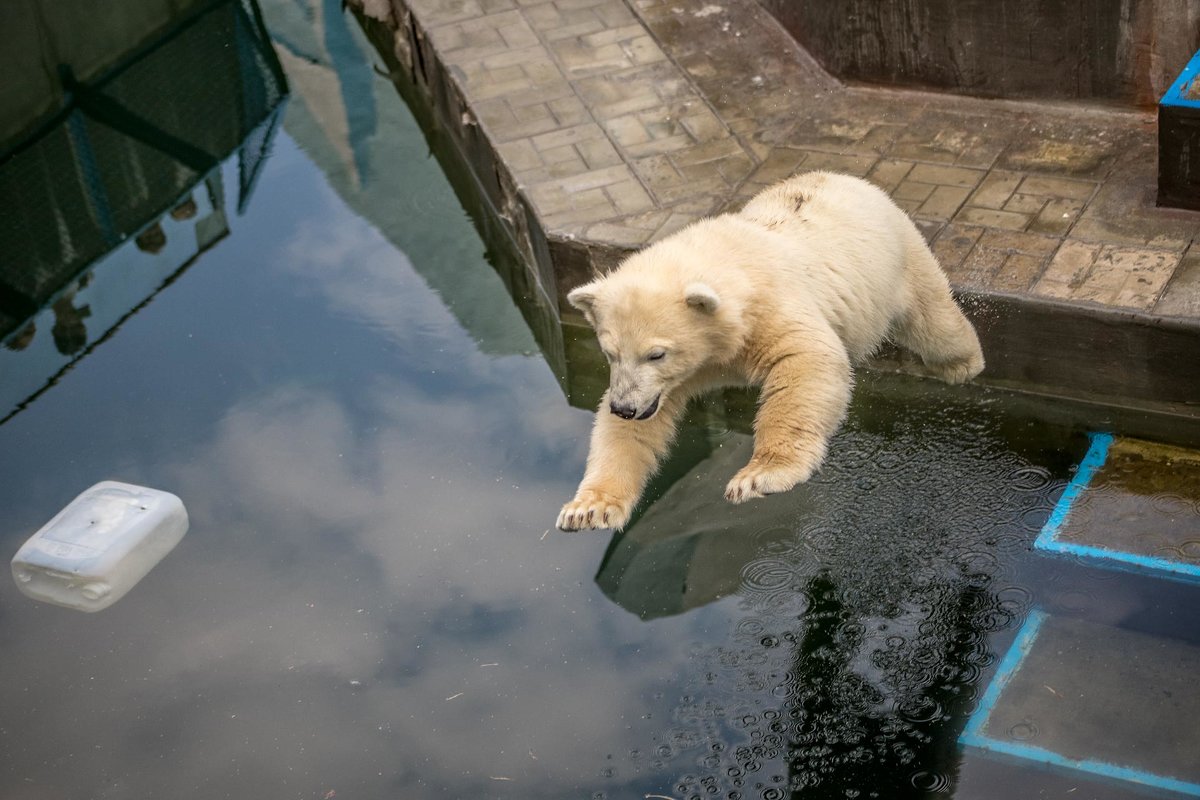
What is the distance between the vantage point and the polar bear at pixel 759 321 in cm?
479

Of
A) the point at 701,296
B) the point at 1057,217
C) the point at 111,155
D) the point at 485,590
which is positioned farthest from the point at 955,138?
the point at 111,155

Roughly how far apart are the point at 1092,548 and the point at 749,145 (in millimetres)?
3119

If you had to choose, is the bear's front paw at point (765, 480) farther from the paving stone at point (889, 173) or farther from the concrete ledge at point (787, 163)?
the paving stone at point (889, 173)

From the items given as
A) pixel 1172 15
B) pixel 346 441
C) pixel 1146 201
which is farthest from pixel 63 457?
pixel 1172 15

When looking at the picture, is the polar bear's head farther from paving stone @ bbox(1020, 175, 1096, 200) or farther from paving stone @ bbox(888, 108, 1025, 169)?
paving stone @ bbox(888, 108, 1025, 169)

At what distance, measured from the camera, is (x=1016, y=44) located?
741 centimetres

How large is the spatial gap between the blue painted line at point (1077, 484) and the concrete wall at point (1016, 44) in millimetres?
2161

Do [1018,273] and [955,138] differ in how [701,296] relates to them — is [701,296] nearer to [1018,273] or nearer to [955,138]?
[1018,273]

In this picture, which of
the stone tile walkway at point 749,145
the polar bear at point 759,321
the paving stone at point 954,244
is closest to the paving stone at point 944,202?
the stone tile walkway at point 749,145

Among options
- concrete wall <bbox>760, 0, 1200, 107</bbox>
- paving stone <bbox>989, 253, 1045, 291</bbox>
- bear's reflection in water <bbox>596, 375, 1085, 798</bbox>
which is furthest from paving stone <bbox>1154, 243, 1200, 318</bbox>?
concrete wall <bbox>760, 0, 1200, 107</bbox>

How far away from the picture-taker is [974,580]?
5.31 m

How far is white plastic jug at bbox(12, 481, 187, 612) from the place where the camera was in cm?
594

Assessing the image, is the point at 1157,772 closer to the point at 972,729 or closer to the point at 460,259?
the point at 972,729

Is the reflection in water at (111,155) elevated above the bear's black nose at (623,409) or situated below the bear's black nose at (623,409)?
below
